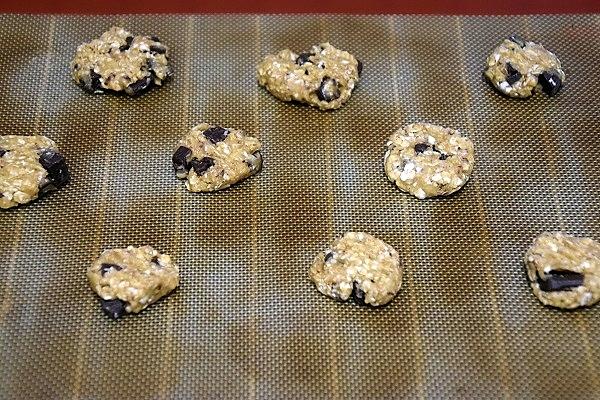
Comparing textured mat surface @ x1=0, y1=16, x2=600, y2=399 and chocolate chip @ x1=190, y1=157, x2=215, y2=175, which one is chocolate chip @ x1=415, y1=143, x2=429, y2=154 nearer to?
textured mat surface @ x1=0, y1=16, x2=600, y2=399

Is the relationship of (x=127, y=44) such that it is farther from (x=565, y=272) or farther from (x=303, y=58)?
(x=565, y=272)

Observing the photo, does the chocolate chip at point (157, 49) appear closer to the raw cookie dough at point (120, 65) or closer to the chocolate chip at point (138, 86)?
the raw cookie dough at point (120, 65)

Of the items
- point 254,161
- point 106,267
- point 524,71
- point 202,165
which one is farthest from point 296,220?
point 524,71

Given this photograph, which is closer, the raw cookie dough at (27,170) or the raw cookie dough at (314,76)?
the raw cookie dough at (27,170)

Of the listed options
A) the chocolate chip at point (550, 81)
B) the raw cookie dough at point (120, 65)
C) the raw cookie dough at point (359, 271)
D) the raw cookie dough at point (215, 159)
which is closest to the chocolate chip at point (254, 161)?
the raw cookie dough at point (215, 159)

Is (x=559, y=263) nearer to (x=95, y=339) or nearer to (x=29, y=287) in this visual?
(x=95, y=339)

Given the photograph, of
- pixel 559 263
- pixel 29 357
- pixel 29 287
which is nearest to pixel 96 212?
pixel 29 287

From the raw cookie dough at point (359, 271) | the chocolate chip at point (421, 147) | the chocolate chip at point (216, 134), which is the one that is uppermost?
the chocolate chip at point (421, 147)
